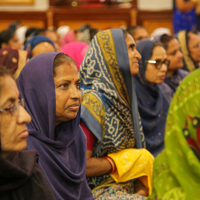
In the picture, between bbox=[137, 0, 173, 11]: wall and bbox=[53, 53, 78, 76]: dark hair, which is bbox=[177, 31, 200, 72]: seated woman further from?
bbox=[137, 0, 173, 11]: wall

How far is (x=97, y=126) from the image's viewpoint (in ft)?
5.89

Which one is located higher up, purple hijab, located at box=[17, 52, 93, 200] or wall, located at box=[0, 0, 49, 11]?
purple hijab, located at box=[17, 52, 93, 200]

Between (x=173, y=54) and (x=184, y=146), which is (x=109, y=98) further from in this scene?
(x=173, y=54)

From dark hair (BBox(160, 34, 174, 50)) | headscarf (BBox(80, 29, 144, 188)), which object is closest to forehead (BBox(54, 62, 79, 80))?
headscarf (BBox(80, 29, 144, 188))

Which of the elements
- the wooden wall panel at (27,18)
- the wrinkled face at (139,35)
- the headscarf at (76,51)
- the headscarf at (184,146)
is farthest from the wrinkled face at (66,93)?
the wooden wall panel at (27,18)

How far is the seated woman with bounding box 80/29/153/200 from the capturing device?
180 centimetres

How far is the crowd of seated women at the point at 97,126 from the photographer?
932 mm

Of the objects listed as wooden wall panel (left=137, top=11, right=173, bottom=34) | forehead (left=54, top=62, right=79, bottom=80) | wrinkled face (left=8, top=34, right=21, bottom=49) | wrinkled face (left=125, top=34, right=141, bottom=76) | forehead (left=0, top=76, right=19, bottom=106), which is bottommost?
wooden wall panel (left=137, top=11, right=173, bottom=34)

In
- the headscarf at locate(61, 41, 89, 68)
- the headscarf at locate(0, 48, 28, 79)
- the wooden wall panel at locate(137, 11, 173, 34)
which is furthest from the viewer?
the wooden wall panel at locate(137, 11, 173, 34)

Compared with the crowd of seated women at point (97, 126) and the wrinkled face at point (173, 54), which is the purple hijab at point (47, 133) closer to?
the crowd of seated women at point (97, 126)

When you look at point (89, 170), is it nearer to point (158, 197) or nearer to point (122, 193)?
point (122, 193)

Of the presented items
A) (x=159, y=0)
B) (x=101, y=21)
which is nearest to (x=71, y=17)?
(x=101, y=21)

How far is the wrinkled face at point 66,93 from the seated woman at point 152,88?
102 cm

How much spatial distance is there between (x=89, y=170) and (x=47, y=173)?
418 millimetres
